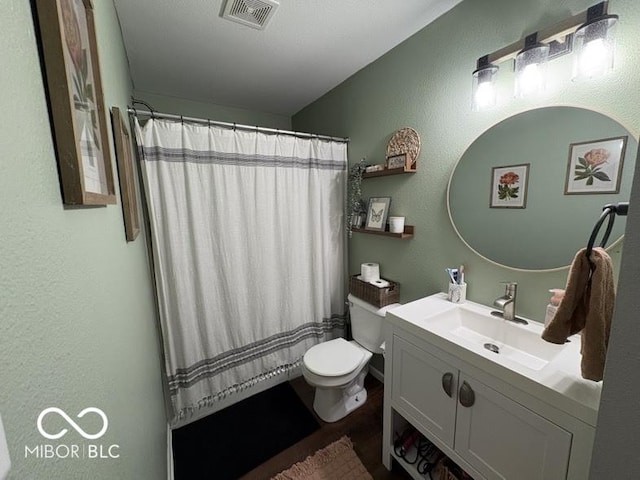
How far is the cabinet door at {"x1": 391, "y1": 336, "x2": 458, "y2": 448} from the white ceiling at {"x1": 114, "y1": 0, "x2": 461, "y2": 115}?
1700mm

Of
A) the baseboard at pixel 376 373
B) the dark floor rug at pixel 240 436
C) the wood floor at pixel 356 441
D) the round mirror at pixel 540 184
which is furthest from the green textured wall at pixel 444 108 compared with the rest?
the dark floor rug at pixel 240 436

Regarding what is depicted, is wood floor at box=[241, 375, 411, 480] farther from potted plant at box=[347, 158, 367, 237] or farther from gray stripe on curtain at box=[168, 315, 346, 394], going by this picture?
potted plant at box=[347, 158, 367, 237]

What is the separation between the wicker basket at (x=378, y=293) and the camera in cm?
175

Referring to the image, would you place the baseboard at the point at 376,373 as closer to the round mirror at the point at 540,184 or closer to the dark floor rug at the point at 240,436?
the dark floor rug at the point at 240,436

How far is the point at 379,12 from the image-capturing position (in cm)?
135

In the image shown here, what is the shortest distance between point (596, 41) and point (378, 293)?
1473 mm

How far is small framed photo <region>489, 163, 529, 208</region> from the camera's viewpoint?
1189 mm

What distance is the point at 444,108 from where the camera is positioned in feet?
4.74

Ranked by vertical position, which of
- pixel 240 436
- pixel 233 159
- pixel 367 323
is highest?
pixel 233 159

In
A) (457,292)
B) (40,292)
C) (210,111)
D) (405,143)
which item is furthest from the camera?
(210,111)

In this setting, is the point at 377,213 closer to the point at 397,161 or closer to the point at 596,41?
the point at 397,161

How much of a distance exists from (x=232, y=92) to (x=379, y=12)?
1.34 metres

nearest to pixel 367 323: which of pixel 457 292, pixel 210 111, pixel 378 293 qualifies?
pixel 378 293

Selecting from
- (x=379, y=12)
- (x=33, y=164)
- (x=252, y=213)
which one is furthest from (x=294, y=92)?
(x=33, y=164)
